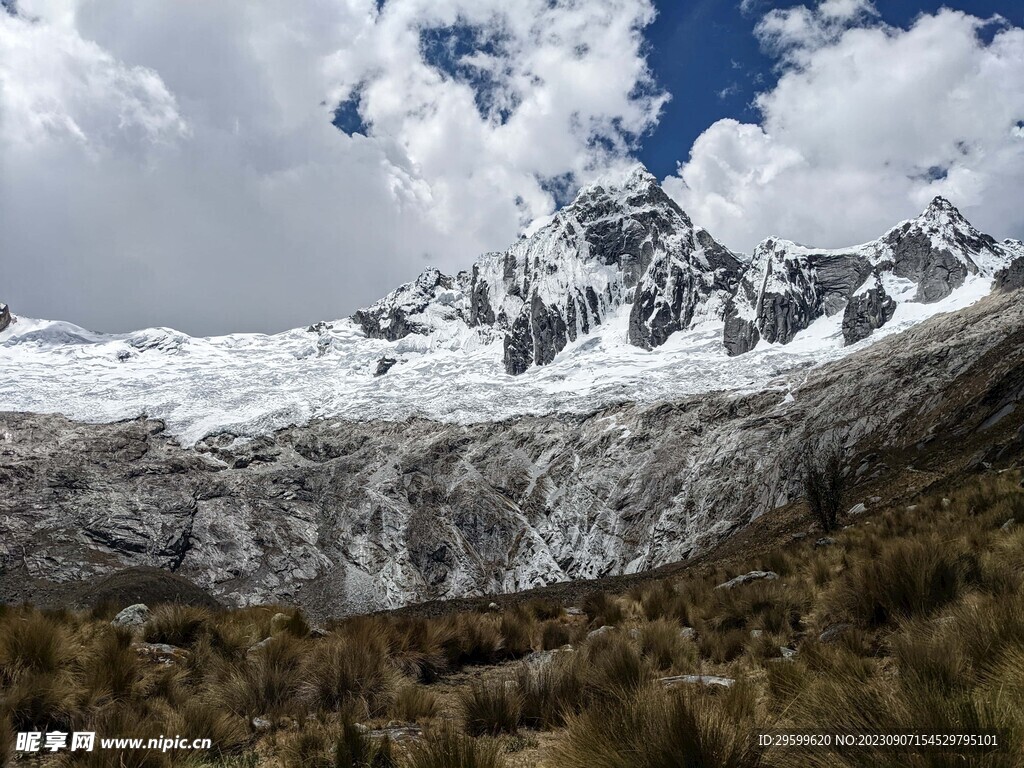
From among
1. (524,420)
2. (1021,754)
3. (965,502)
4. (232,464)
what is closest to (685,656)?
(1021,754)

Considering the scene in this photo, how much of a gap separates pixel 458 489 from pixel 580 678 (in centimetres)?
10162

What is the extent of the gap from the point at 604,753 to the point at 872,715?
1.43m

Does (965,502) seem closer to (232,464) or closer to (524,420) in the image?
(524,420)

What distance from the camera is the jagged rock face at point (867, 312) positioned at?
154500mm

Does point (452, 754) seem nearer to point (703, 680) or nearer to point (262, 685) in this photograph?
point (703, 680)

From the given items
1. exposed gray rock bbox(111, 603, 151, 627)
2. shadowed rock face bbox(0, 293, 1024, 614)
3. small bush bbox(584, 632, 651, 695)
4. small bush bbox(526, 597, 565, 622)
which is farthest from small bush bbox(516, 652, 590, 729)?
shadowed rock face bbox(0, 293, 1024, 614)

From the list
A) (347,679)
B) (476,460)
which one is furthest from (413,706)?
(476,460)

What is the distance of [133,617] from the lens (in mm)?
10227

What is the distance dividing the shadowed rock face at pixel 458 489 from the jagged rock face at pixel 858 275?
68318mm

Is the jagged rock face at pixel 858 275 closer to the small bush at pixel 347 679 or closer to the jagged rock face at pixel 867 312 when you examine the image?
the jagged rock face at pixel 867 312

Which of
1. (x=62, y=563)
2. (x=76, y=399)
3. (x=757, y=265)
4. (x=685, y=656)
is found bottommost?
(x=685, y=656)

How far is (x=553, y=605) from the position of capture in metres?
14.2

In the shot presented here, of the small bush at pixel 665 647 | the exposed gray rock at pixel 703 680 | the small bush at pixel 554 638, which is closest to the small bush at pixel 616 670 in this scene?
the exposed gray rock at pixel 703 680

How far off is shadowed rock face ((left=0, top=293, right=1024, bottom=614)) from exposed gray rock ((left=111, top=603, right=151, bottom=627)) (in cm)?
6263
